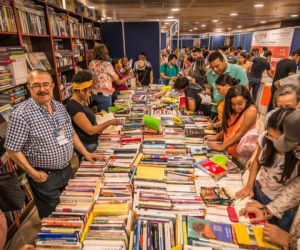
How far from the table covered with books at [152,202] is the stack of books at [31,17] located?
6.10 ft

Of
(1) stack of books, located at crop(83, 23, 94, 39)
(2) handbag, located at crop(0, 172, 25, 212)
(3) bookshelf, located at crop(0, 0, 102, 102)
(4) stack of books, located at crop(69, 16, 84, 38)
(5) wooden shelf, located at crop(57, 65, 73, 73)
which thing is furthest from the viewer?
(1) stack of books, located at crop(83, 23, 94, 39)

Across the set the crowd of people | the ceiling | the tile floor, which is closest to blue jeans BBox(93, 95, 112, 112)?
the crowd of people

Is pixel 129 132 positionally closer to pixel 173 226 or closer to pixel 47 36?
pixel 173 226

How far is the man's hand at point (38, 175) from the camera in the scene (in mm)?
1713

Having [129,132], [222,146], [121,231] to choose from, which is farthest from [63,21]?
[121,231]

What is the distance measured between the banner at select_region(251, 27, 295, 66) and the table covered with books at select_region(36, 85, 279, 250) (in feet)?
29.6

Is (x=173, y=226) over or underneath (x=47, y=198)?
over

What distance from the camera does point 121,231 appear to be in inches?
47.8

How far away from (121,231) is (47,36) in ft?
10.7

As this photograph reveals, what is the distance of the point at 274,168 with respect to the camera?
4.78ft

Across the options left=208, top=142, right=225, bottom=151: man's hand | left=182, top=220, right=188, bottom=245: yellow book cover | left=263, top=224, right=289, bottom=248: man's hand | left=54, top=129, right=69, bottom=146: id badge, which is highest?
left=54, top=129, right=69, bottom=146: id badge

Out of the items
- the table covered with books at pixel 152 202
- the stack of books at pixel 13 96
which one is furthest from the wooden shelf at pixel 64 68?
the table covered with books at pixel 152 202

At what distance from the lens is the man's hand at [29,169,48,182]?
171 cm

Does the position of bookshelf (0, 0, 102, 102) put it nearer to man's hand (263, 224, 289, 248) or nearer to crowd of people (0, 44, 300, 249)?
crowd of people (0, 44, 300, 249)
